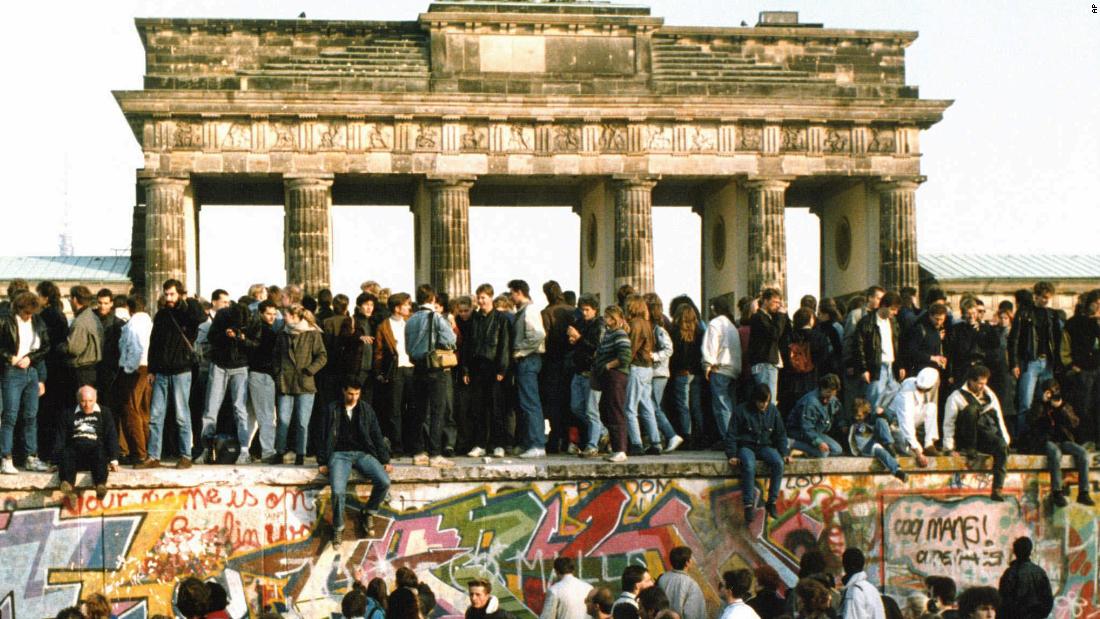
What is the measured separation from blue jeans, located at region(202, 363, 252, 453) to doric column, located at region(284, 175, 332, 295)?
87.0 ft

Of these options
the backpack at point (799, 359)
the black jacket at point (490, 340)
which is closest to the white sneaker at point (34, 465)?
the black jacket at point (490, 340)

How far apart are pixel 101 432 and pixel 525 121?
30709 millimetres

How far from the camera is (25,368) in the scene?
20.2 m

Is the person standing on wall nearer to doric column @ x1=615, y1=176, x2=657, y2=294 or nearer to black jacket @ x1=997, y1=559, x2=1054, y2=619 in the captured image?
black jacket @ x1=997, y1=559, x2=1054, y2=619

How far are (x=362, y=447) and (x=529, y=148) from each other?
30053 millimetres

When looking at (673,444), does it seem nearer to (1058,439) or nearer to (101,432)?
(1058,439)

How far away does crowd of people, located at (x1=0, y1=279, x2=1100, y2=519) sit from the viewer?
20672 mm

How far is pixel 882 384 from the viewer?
2266 cm

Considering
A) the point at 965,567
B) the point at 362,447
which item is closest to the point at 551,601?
the point at 362,447

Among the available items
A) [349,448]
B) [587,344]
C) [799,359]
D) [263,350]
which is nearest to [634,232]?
[799,359]

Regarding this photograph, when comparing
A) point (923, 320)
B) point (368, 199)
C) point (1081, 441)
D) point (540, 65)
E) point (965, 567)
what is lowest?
point (965, 567)

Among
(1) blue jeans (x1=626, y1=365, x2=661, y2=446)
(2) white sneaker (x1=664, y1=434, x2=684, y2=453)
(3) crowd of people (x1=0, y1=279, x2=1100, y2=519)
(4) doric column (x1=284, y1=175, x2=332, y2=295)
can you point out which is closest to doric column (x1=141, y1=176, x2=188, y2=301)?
(4) doric column (x1=284, y1=175, x2=332, y2=295)

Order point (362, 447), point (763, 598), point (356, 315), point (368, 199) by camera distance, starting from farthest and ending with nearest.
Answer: point (368, 199) < point (356, 315) < point (362, 447) < point (763, 598)

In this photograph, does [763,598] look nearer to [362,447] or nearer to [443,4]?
[362,447]
